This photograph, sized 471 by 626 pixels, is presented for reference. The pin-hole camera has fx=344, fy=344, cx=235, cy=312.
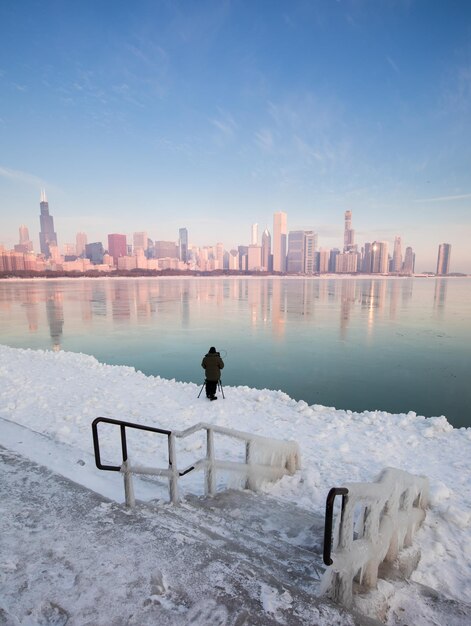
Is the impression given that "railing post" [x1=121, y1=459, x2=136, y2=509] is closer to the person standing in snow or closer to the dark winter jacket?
the person standing in snow

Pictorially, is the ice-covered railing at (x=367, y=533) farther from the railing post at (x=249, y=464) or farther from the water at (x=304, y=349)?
the water at (x=304, y=349)

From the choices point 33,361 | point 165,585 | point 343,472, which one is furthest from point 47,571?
point 33,361

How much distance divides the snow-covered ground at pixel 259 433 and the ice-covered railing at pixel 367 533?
40 centimetres

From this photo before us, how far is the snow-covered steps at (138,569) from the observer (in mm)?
2877

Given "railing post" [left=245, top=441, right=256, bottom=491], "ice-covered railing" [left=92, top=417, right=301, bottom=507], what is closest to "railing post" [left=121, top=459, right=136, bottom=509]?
"ice-covered railing" [left=92, top=417, right=301, bottom=507]

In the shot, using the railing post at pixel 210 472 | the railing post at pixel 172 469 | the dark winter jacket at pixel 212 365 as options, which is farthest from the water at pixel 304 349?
the railing post at pixel 172 469

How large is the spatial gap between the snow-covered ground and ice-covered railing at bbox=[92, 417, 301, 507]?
0.31 metres

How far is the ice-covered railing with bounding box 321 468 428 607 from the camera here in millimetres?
3039

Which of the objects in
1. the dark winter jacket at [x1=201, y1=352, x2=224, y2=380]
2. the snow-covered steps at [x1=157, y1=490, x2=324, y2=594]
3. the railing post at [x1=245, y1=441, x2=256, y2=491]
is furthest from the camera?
the dark winter jacket at [x1=201, y1=352, x2=224, y2=380]

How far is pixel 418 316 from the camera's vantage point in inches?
1540

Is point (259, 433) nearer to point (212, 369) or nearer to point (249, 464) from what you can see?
point (212, 369)

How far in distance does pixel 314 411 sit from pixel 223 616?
816 cm

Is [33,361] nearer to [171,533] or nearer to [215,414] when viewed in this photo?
[215,414]

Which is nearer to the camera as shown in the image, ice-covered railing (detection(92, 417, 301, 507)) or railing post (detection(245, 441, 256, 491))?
ice-covered railing (detection(92, 417, 301, 507))
